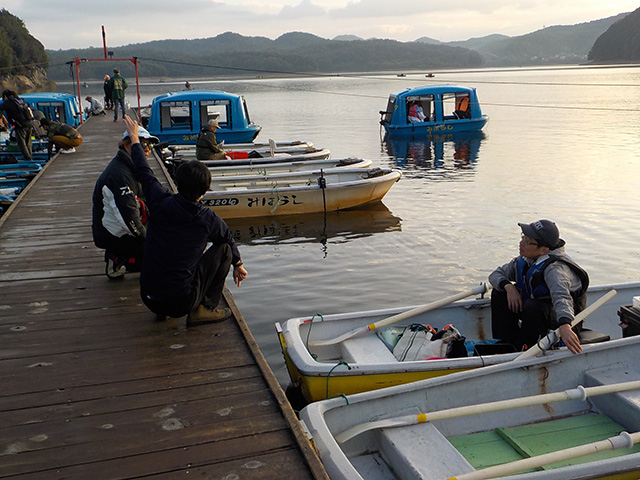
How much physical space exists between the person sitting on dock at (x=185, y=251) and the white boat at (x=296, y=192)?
8.50 meters

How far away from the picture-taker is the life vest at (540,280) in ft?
18.7

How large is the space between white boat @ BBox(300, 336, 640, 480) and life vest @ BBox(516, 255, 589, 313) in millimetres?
483

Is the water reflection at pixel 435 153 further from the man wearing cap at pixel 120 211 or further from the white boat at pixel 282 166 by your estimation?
the man wearing cap at pixel 120 211

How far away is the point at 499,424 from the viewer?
532cm

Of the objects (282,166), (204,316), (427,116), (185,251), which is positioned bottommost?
(204,316)

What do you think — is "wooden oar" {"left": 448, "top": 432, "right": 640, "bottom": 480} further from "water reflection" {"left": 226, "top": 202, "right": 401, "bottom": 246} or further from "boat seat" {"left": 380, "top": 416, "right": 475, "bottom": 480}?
"water reflection" {"left": 226, "top": 202, "right": 401, "bottom": 246}

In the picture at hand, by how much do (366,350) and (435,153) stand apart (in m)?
21.2

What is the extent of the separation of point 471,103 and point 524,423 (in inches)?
1068

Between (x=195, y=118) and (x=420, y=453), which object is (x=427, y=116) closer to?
(x=195, y=118)

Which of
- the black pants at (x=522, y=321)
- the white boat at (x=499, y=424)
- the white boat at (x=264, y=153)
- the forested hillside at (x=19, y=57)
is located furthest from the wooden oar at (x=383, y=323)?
the forested hillside at (x=19, y=57)

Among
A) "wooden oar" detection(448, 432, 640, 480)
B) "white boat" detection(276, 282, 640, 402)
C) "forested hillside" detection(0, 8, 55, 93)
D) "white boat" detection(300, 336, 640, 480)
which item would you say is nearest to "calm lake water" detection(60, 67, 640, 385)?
"white boat" detection(276, 282, 640, 402)

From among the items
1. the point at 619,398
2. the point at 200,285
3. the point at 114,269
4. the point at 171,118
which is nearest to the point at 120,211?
the point at 114,269

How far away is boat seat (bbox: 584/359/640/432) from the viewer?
5145 millimetres

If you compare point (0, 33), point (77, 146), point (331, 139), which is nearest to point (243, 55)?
point (0, 33)
